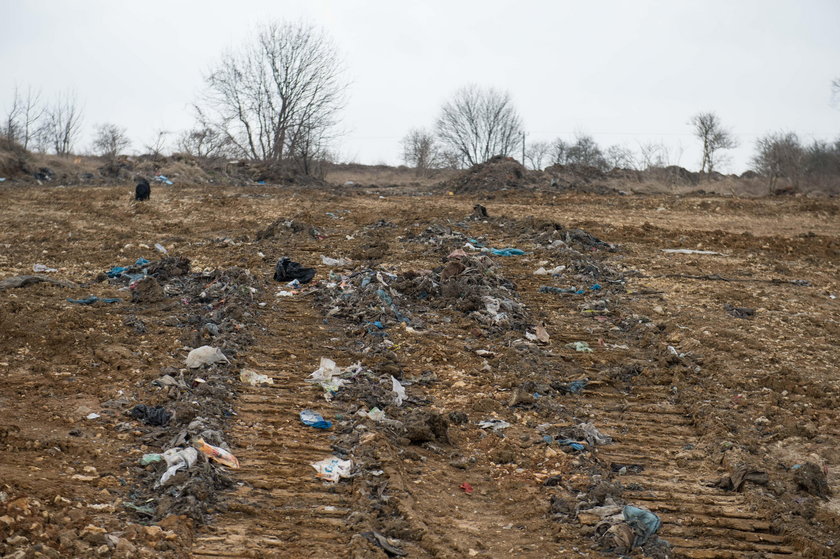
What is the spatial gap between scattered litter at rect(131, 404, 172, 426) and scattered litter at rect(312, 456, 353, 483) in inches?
42.5

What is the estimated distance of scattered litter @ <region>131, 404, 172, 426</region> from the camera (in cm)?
483

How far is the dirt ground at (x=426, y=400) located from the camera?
3904 millimetres

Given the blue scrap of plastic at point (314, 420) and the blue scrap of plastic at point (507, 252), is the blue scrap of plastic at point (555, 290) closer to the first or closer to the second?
the blue scrap of plastic at point (507, 252)

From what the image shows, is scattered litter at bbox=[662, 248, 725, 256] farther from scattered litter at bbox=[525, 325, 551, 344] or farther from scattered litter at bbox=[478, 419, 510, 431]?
scattered litter at bbox=[478, 419, 510, 431]

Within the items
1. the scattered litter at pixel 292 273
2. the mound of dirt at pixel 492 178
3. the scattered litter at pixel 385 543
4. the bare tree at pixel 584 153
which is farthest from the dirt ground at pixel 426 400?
the bare tree at pixel 584 153

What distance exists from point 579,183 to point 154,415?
68.8 feet

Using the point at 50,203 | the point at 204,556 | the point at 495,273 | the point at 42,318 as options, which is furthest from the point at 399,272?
the point at 50,203

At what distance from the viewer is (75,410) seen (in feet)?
16.1

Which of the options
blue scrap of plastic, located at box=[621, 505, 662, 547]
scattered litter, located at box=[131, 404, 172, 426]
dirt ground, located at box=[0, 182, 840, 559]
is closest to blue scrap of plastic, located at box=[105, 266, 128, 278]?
dirt ground, located at box=[0, 182, 840, 559]

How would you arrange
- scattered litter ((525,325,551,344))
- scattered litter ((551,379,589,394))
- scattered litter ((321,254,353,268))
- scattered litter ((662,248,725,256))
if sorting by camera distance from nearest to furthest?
1. scattered litter ((551,379,589,394))
2. scattered litter ((525,325,551,344))
3. scattered litter ((321,254,353,268))
4. scattered litter ((662,248,725,256))

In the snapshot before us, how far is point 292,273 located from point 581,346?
3699 millimetres

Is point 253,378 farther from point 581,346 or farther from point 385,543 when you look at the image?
point 581,346

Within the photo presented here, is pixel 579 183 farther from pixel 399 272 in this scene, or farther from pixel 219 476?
pixel 219 476

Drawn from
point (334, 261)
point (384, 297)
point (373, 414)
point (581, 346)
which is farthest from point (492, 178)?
point (373, 414)
